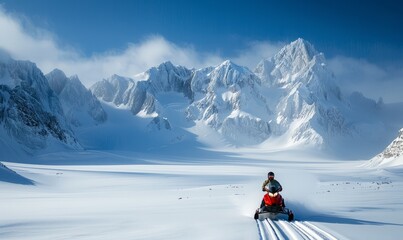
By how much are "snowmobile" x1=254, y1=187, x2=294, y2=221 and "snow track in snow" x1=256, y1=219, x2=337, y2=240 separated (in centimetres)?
68

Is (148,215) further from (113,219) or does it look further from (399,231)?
(399,231)

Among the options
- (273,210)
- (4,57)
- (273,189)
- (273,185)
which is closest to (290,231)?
(273,210)

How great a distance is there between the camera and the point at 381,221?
43.7ft

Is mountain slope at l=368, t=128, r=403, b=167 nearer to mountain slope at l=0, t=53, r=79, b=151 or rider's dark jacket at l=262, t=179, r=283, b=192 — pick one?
rider's dark jacket at l=262, t=179, r=283, b=192

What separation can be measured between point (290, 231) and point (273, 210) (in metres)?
3.09

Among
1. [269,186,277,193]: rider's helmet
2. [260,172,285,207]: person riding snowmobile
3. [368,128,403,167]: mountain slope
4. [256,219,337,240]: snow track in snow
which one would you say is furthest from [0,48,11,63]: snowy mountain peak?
[256,219,337,240]: snow track in snow

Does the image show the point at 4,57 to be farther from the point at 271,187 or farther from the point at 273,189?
the point at 273,189

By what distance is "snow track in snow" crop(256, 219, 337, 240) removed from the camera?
9.98 m

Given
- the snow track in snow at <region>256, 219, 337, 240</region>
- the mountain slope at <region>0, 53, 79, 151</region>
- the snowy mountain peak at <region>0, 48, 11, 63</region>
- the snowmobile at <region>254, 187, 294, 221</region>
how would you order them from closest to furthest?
the snow track in snow at <region>256, 219, 337, 240</region>
the snowmobile at <region>254, 187, 294, 221</region>
the mountain slope at <region>0, 53, 79, 151</region>
the snowy mountain peak at <region>0, 48, 11, 63</region>

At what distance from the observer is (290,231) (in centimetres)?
1100

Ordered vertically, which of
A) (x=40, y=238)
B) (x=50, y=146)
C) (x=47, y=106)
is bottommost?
(x=40, y=238)

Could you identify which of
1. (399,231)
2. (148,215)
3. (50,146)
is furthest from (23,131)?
(399,231)

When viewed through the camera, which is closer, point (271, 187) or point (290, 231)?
point (290, 231)

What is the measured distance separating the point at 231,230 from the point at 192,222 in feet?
7.88
